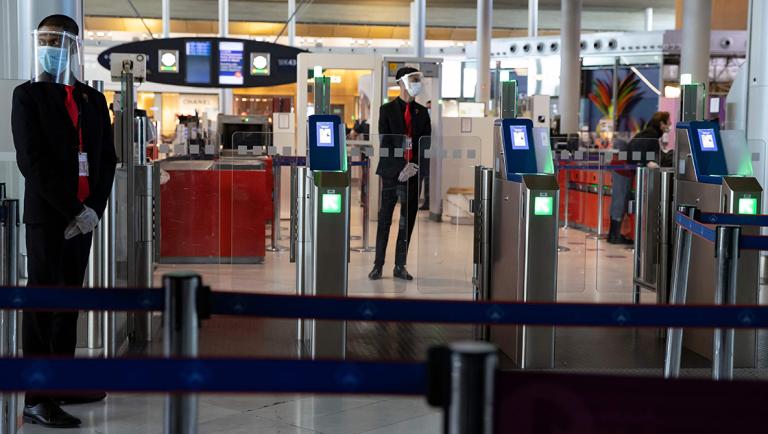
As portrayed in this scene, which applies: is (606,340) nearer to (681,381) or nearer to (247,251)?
(247,251)

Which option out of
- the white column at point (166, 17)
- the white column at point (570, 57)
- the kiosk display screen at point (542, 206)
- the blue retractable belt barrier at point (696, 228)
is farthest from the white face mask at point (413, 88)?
the white column at point (166, 17)

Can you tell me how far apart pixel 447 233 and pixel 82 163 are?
4.15 metres

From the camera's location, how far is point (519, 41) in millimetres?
22234

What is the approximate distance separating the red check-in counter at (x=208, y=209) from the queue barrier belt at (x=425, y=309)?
5.69 m

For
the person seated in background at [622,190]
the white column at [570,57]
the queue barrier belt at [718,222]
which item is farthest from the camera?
the white column at [570,57]

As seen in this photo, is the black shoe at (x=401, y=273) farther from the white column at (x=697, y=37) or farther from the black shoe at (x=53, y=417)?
the white column at (x=697, y=37)

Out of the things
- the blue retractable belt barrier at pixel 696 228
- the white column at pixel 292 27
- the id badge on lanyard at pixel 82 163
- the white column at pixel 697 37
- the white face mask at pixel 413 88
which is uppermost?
the white column at pixel 292 27

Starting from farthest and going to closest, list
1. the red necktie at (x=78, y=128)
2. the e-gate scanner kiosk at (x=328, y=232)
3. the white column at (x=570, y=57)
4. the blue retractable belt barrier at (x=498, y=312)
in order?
1. the white column at (x=570, y=57)
2. the e-gate scanner kiosk at (x=328, y=232)
3. the red necktie at (x=78, y=128)
4. the blue retractable belt barrier at (x=498, y=312)

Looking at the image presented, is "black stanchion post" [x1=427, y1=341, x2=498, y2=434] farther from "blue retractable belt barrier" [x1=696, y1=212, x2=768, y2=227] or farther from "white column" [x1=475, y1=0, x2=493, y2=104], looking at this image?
"white column" [x1=475, y1=0, x2=493, y2=104]

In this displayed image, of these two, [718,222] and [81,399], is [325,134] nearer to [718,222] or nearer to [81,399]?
[81,399]

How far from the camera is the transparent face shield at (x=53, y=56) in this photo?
4.02m

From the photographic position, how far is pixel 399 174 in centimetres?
767

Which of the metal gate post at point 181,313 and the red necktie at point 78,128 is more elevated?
the red necktie at point 78,128

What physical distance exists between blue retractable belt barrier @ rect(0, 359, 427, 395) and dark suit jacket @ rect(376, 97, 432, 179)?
19.6ft
